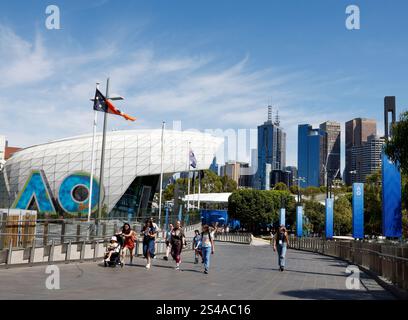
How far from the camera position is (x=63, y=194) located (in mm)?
76875

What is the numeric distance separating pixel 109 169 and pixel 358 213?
56837mm

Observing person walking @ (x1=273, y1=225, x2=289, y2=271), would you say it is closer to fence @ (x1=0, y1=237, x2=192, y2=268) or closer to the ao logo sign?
fence @ (x1=0, y1=237, x2=192, y2=268)

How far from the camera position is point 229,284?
1227 centimetres

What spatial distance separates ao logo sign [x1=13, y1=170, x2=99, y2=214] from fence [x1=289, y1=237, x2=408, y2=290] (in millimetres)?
50169

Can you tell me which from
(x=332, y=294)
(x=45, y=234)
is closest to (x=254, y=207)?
(x=45, y=234)

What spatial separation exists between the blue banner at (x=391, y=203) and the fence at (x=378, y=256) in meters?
0.75

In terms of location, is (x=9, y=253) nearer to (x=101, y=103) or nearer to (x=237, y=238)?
(x=101, y=103)

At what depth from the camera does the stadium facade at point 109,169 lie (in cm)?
7456

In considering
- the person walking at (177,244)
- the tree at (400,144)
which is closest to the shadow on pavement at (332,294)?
the person walking at (177,244)

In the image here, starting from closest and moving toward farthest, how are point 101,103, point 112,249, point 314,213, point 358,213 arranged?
point 112,249, point 358,213, point 101,103, point 314,213

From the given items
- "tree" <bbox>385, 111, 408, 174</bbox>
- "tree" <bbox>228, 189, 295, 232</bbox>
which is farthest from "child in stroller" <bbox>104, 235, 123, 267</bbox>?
"tree" <bbox>228, 189, 295, 232</bbox>

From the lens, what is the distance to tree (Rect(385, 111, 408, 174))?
1697cm

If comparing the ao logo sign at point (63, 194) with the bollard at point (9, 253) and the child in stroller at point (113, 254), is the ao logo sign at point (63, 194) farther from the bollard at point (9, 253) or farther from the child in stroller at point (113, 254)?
the bollard at point (9, 253)
